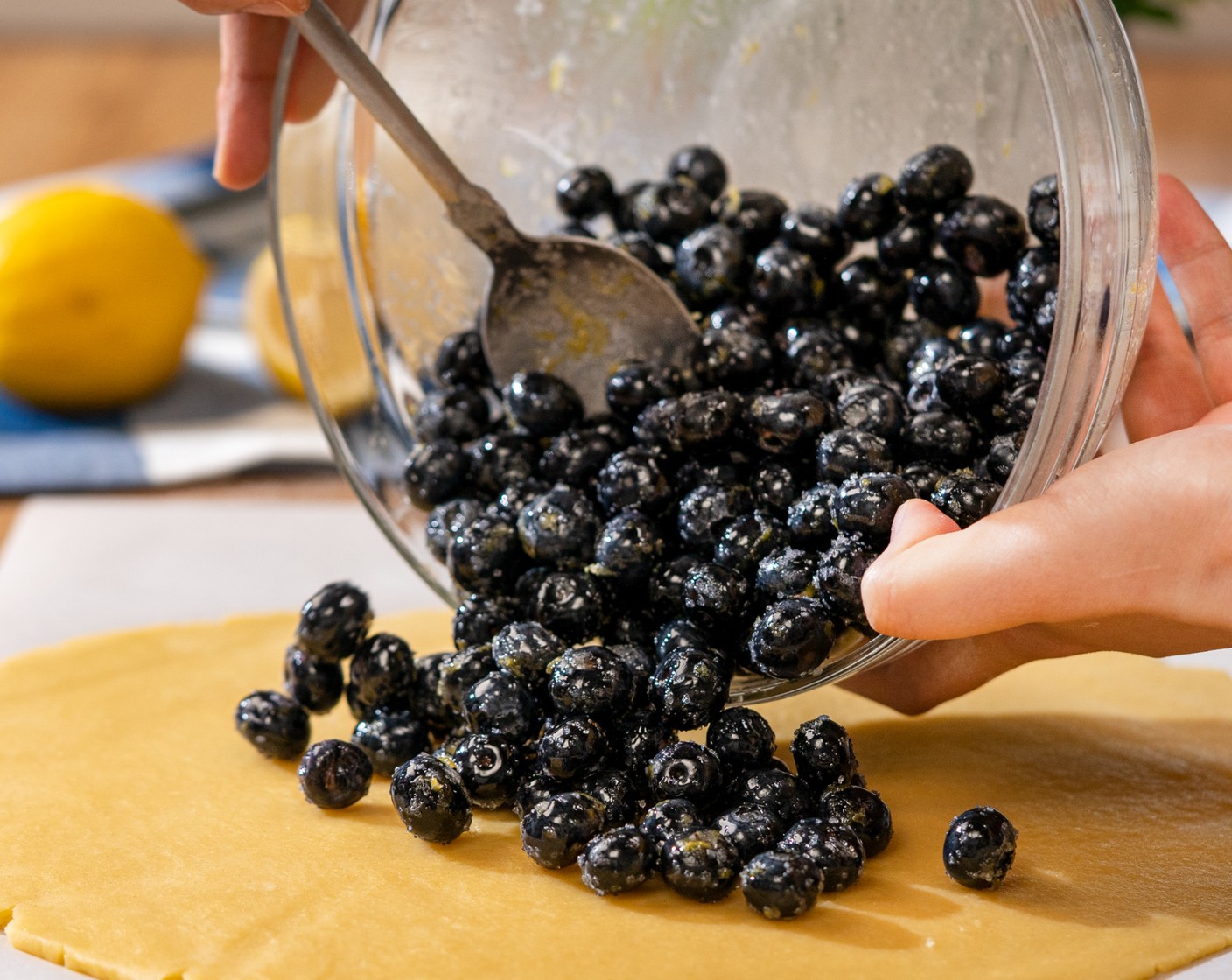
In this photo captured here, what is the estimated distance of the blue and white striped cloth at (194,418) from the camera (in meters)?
1.93

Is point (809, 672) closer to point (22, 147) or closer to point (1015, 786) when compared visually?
point (1015, 786)

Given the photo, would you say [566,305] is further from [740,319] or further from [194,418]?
[194,418]

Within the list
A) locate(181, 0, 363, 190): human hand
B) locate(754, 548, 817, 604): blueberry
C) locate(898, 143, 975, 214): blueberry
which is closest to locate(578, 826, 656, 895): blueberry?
locate(754, 548, 817, 604): blueberry

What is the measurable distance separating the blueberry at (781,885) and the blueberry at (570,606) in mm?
256

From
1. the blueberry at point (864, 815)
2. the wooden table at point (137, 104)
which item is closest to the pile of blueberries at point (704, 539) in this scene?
the blueberry at point (864, 815)

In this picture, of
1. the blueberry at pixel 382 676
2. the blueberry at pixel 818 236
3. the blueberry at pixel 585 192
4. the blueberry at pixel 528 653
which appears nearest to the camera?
the blueberry at pixel 528 653

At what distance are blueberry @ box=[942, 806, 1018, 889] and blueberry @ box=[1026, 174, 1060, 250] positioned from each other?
508 millimetres

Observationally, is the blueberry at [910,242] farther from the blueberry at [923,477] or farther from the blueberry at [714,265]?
the blueberry at [923,477]

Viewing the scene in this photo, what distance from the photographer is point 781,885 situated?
3.07 feet

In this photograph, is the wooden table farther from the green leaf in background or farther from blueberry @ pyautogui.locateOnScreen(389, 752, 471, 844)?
blueberry @ pyautogui.locateOnScreen(389, 752, 471, 844)

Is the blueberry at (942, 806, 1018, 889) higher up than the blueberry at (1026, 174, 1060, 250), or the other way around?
the blueberry at (1026, 174, 1060, 250)

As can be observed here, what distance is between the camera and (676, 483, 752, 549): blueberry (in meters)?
1.11

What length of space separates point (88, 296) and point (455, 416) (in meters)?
0.93

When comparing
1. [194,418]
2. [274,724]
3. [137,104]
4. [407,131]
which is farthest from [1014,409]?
[137,104]
